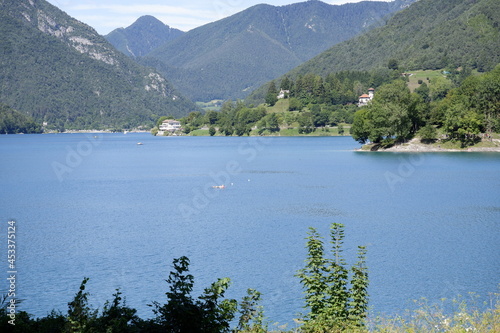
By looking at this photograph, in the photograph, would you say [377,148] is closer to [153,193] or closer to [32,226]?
[153,193]

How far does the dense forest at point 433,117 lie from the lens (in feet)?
341

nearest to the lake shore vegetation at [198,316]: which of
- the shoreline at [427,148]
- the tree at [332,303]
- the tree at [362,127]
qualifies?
the tree at [332,303]

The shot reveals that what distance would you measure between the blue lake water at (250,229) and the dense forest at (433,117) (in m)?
22.3

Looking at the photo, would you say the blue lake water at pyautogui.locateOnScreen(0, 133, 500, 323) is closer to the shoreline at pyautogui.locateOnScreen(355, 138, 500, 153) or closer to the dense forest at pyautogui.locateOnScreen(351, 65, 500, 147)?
the dense forest at pyautogui.locateOnScreen(351, 65, 500, 147)

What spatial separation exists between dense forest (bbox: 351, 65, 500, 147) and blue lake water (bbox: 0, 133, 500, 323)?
22.3m

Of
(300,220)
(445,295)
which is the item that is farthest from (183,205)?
(445,295)

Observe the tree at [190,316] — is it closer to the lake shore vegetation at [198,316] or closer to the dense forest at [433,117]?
the lake shore vegetation at [198,316]

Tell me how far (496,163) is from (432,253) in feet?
196

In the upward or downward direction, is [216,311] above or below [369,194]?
above

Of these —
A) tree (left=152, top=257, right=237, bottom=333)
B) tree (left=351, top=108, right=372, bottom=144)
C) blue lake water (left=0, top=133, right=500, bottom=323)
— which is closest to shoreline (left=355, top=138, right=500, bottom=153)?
tree (left=351, top=108, right=372, bottom=144)

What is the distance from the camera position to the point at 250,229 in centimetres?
4075

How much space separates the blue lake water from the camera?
26.9 meters

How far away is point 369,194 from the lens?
59312 mm

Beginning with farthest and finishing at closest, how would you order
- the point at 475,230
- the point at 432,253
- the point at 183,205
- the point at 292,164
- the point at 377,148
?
the point at 377,148
the point at 292,164
the point at 183,205
the point at 475,230
the point at 432,253
